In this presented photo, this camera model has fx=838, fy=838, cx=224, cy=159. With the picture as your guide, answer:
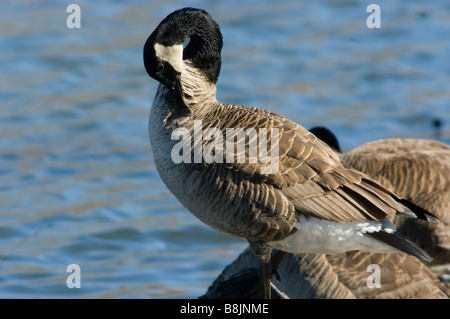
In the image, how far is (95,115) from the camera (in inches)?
524

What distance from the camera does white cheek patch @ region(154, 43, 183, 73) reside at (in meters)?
5.44

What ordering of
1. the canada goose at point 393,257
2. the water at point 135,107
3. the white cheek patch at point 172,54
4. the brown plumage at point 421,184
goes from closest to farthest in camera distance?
the white cheek patch at point 172,54 → the canada goose at point 393,257 → the brown plumage at point 421,184 → the water at point 135,107

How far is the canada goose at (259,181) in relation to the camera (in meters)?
5.48

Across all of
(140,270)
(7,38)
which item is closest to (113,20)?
(7,38)

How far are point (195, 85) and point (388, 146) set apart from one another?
14.2 feet

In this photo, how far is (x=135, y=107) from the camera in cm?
1346

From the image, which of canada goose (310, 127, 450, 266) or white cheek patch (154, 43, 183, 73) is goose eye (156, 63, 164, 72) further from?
canada goose (310, 127, 450, 266)

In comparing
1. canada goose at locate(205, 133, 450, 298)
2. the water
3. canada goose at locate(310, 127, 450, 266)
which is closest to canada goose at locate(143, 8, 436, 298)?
canada goose at locate(205, 133, 450, 298)

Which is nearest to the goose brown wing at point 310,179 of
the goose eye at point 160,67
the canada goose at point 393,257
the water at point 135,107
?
the goose eye at point 160,67

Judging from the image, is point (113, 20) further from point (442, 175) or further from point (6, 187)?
point (442, 175)

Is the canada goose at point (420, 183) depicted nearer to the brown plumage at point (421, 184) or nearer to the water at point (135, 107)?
the brown plumage at point (421, 184)

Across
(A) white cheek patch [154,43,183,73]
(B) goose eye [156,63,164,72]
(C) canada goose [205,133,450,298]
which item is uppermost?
(A) white cheek patch [154,43,183,73]

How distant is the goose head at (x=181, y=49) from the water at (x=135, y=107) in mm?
3571

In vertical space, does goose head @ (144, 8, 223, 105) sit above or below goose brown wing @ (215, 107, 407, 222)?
above
